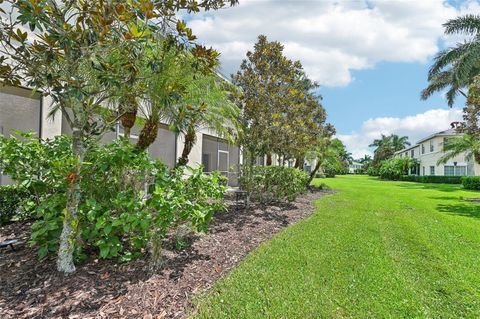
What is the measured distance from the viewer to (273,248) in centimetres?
602

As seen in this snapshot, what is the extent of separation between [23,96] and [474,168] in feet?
138

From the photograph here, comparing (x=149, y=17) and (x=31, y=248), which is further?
(x=31, y=248)

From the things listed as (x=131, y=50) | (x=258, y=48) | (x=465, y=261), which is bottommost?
(x=465, y=261)

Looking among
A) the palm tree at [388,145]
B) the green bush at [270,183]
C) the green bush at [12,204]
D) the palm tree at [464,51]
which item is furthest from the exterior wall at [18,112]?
the palm tree at [388,145]

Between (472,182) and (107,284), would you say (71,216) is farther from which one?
(472,182)

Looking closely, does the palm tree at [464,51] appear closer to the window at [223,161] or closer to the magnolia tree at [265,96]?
the magnolia tree at [265,96]

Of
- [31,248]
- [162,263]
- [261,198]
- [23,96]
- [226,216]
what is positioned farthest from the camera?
[261,198]

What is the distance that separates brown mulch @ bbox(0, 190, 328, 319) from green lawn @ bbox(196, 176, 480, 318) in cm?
36

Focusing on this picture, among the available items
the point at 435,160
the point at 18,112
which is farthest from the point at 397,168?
the point at 18,112

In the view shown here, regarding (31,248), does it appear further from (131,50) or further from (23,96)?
(23,96)

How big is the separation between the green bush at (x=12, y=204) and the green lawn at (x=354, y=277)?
5.01 meters

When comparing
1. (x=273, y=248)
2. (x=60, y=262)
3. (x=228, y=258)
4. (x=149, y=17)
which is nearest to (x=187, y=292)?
(x=228, y=258)

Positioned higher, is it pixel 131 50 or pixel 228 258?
pixel 131 50

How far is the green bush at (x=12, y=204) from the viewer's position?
20.4 ft
